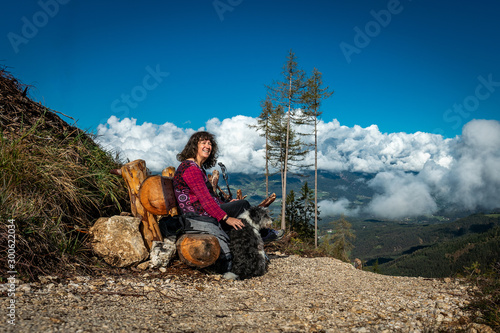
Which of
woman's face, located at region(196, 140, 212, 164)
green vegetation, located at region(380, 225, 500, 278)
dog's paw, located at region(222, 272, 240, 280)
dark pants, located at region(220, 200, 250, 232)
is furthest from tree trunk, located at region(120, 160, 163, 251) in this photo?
green vegetation, located at region(380, 225, 500, 278)

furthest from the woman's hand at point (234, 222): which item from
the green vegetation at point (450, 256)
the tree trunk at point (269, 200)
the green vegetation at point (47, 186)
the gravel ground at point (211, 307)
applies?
the green vegetation at point (450, 256)

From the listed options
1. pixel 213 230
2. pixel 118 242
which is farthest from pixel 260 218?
pixel 118 242

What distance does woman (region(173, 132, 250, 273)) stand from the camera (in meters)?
5.14

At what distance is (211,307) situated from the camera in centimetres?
340

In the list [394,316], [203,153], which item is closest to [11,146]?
[203,153]

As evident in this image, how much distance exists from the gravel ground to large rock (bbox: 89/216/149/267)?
0.32m

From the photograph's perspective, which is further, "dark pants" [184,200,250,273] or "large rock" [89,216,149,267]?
"dark pants" [184,200,250,273]

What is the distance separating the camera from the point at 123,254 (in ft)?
15.6

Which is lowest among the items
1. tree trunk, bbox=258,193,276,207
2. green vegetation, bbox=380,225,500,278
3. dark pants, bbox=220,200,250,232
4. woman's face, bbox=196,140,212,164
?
green vegetation, bbox=380,225,500,278

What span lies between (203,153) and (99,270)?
2.64 meters

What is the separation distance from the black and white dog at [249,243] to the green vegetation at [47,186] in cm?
250

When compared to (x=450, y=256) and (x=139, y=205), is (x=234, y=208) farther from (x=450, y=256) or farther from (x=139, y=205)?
(x=450, y=256)

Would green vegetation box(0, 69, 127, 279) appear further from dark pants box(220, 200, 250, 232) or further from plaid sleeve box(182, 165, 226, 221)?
dark pants box(220, 200, 250, 232)

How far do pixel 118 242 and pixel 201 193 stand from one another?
1588 millimetres
